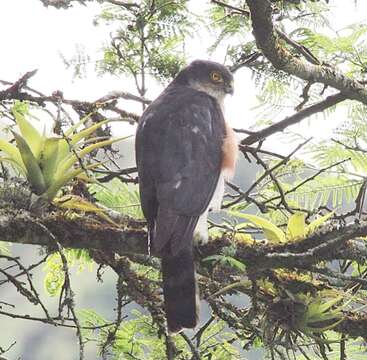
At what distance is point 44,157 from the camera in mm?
3350

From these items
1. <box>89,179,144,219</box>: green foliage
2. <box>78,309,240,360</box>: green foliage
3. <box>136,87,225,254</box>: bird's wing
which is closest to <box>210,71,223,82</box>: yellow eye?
<box>136,87,225,254</box>: bird's wing

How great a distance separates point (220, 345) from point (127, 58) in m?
1.84

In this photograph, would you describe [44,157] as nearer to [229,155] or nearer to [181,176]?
[181,176]

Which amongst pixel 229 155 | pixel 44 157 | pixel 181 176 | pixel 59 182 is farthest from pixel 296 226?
pixel 44 157

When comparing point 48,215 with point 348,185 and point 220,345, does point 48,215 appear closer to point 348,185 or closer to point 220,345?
point 220,345

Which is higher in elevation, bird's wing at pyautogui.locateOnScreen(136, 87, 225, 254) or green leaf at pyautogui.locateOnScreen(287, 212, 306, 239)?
bird's wing at pyautogui.locateOnScreen(136, 87, 225, 254)

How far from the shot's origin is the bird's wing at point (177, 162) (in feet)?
11.2

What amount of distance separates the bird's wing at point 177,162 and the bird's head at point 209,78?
48 cm

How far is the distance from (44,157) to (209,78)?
5.79ft

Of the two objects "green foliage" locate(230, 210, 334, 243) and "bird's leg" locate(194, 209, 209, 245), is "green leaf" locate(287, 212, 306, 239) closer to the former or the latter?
"green foliage" locate(230, 210, 334, 243)

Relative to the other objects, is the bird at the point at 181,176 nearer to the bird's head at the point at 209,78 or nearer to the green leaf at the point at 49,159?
the bird's head at the point at 209,78

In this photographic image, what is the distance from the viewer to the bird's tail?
326cm

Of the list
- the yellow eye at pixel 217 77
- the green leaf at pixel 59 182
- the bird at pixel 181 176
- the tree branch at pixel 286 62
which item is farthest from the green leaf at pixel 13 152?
the yellow eye at pixel 217 77

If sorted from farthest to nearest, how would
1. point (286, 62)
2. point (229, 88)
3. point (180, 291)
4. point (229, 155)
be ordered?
point (229, 88) → point (229, 155) → point (286, 62) → point (180, 291)
